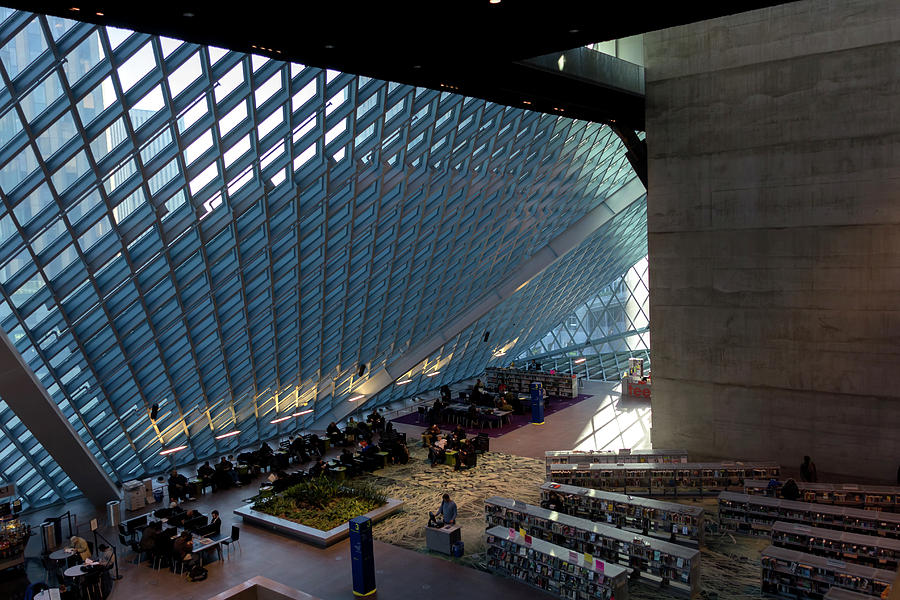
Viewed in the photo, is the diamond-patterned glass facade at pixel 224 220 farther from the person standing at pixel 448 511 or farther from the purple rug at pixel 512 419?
the person standing at pixel 448 511

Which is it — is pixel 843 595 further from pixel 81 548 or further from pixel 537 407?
pixel 537 407

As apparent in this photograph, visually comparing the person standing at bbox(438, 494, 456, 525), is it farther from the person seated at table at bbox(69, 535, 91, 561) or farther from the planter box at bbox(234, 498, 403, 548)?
the person seated at table at bbox(69, 535, 91, 561)

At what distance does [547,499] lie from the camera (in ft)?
65.3

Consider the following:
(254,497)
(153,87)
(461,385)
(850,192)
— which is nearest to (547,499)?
(254,497)

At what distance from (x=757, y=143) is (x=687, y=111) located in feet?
8.60

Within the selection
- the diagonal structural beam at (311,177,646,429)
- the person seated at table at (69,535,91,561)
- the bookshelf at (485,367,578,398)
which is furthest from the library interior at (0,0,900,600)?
the bookshelf at (485,367,578,398)

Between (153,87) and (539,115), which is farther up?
(539,115)

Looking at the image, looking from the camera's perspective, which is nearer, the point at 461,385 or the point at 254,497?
the point at 254,497

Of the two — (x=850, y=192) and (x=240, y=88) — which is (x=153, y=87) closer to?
(x=240, y=88)

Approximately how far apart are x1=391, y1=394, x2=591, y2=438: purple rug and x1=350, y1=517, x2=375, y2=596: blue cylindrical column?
15643 mm

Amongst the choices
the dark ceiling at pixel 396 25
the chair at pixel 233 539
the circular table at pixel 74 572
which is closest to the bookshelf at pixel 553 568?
the chair at pixel 233 539

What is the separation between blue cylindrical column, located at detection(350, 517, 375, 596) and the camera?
595 inches

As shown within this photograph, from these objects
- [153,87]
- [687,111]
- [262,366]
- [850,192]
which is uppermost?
[687,111]

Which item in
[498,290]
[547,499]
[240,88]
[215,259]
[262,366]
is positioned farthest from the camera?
[498,290]
